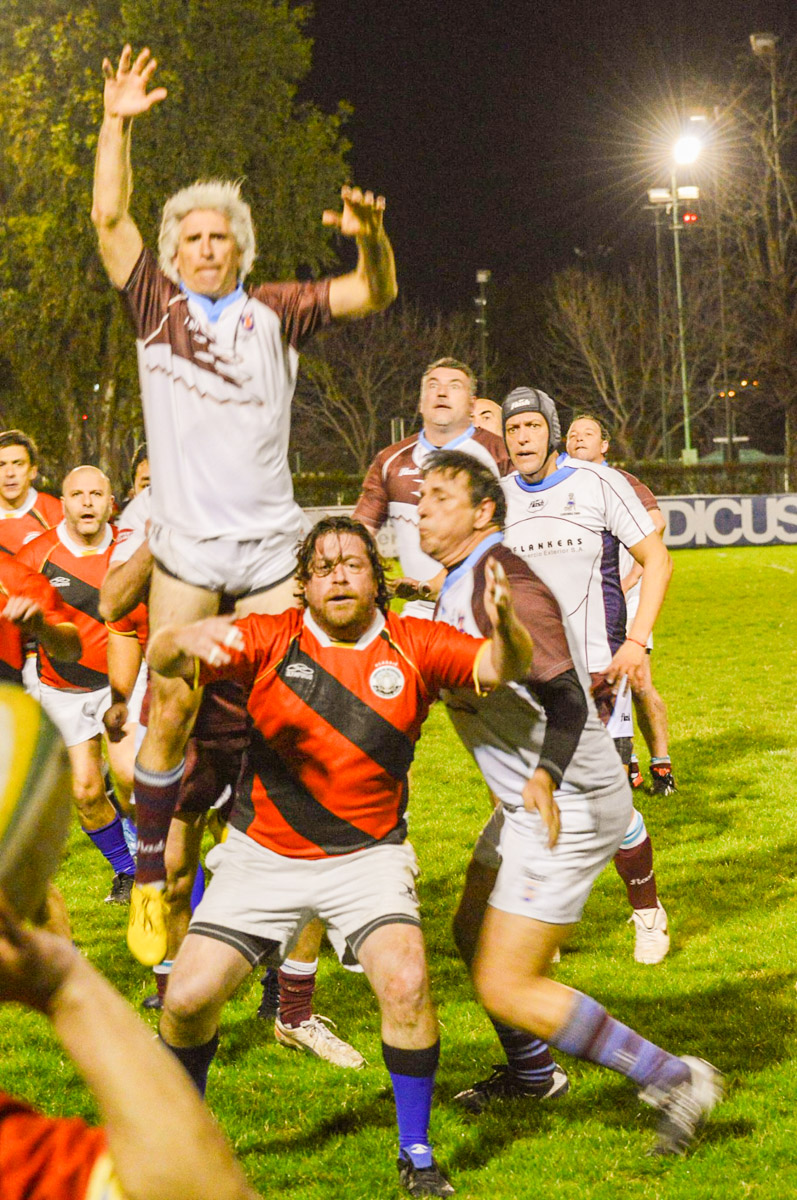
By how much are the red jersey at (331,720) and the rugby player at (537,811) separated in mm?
201

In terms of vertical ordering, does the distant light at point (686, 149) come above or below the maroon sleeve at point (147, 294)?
above

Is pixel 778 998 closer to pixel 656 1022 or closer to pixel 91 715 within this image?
pixel 656 1022

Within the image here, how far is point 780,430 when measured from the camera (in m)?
66.6

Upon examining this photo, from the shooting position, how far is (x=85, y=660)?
748 cm

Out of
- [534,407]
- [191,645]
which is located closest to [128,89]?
[191,645]

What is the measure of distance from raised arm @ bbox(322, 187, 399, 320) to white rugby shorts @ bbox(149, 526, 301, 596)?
0.82 metres

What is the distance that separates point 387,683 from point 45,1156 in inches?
108

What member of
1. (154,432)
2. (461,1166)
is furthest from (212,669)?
(461,1166)

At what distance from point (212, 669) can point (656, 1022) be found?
251 centimetres

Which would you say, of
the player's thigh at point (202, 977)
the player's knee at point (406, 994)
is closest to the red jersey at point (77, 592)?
the player's thigh at point (202, 977)

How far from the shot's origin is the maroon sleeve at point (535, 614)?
4043mm

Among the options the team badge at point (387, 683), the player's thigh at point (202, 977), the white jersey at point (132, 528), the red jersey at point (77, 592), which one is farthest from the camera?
the red jersey at point (77, 592)

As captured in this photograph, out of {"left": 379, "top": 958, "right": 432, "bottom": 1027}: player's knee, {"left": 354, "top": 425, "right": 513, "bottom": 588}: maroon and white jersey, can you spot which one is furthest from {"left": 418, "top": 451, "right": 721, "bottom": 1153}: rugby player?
{"left": 354, "top": 425, "right": 513, "bottom": 588}: maroon and white jersey

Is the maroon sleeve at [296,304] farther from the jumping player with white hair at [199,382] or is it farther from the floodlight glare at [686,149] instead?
the floodlight glare at [686,149]
